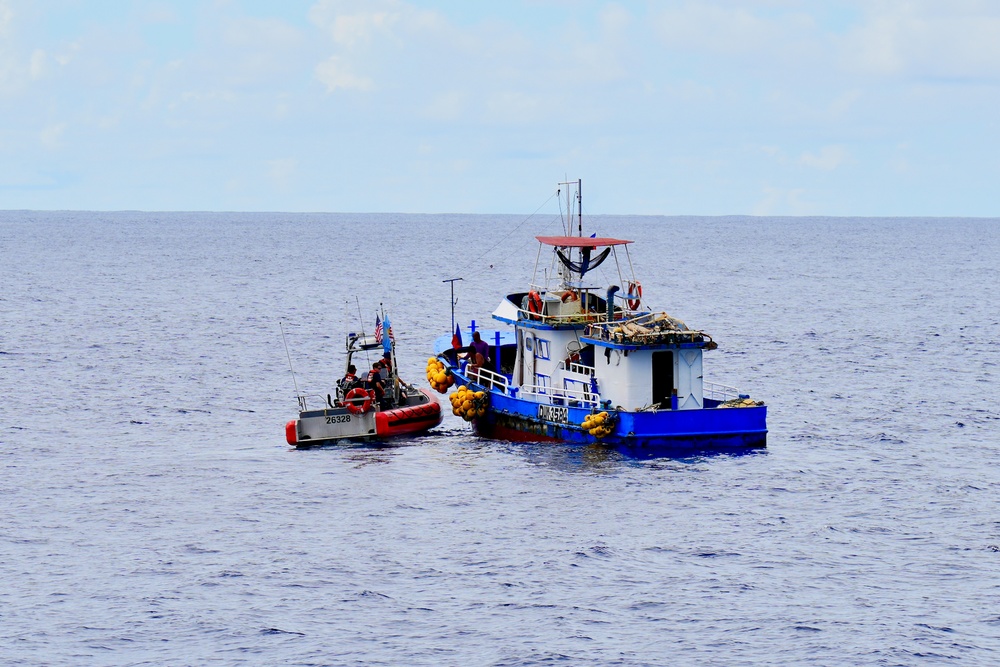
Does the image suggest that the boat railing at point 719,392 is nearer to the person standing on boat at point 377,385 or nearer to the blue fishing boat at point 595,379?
the blue fishing boat at point 595,379

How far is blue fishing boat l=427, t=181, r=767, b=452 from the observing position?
46.7 m

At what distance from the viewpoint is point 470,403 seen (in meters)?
51.4

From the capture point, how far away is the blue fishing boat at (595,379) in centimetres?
4672

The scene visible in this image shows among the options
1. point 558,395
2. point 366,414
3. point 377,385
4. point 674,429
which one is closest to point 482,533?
point 674,429

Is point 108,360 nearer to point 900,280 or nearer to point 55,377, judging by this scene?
point 55,377

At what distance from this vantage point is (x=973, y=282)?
15112 cm

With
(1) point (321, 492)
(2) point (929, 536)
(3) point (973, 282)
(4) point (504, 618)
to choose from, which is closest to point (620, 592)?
(4) point (504, 618)

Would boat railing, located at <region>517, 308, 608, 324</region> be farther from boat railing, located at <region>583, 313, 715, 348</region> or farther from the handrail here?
the handrail

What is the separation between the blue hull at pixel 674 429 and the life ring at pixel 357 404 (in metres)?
6.50

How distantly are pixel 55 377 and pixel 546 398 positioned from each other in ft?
98.3

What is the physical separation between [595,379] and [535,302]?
4435 mm

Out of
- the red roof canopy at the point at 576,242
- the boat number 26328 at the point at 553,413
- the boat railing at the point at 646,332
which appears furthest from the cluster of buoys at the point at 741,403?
the red roof canopy at the point at 576,242

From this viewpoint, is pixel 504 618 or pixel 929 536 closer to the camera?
pixel 504 618

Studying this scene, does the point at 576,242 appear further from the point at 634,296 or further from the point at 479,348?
the point at 479,348
